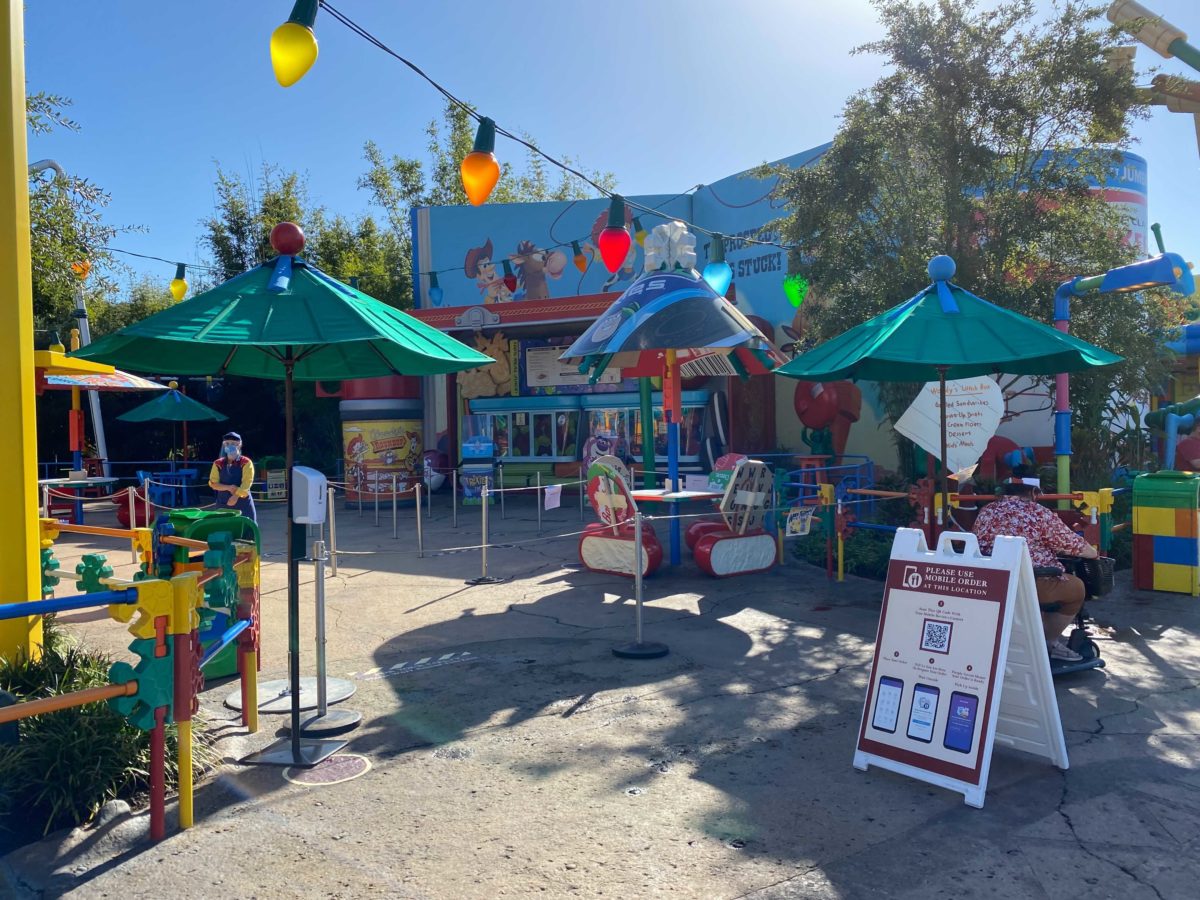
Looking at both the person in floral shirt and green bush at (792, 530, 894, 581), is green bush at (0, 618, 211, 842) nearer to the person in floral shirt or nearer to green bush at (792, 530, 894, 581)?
the person in floral shirt

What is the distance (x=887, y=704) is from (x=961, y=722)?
0.43m

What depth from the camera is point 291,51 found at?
570cm

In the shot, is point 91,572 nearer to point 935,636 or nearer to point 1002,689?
point 935,636

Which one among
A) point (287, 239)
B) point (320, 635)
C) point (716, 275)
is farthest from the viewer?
point (716, 275)

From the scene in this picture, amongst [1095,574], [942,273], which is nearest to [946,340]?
[942,273]

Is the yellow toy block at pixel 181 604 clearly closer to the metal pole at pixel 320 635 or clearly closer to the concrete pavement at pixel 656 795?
the concrete pavement at pixel 656 795

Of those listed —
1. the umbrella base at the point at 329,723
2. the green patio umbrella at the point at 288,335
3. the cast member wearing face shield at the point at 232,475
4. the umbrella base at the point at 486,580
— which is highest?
the green patio umbrella at the point at 288,335

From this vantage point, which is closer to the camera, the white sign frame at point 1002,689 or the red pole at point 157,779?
the red pole at point 157,779

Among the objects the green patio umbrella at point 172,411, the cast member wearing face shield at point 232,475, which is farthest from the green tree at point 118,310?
the cast member wearing face shield at point 232,475

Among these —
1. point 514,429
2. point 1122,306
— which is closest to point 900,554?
point 1122,306

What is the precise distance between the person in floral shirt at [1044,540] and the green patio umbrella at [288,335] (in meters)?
3.84

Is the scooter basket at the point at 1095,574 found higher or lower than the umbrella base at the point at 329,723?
higher

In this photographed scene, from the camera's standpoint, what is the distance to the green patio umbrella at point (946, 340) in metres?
5.75

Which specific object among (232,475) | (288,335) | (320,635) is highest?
(288,335)
